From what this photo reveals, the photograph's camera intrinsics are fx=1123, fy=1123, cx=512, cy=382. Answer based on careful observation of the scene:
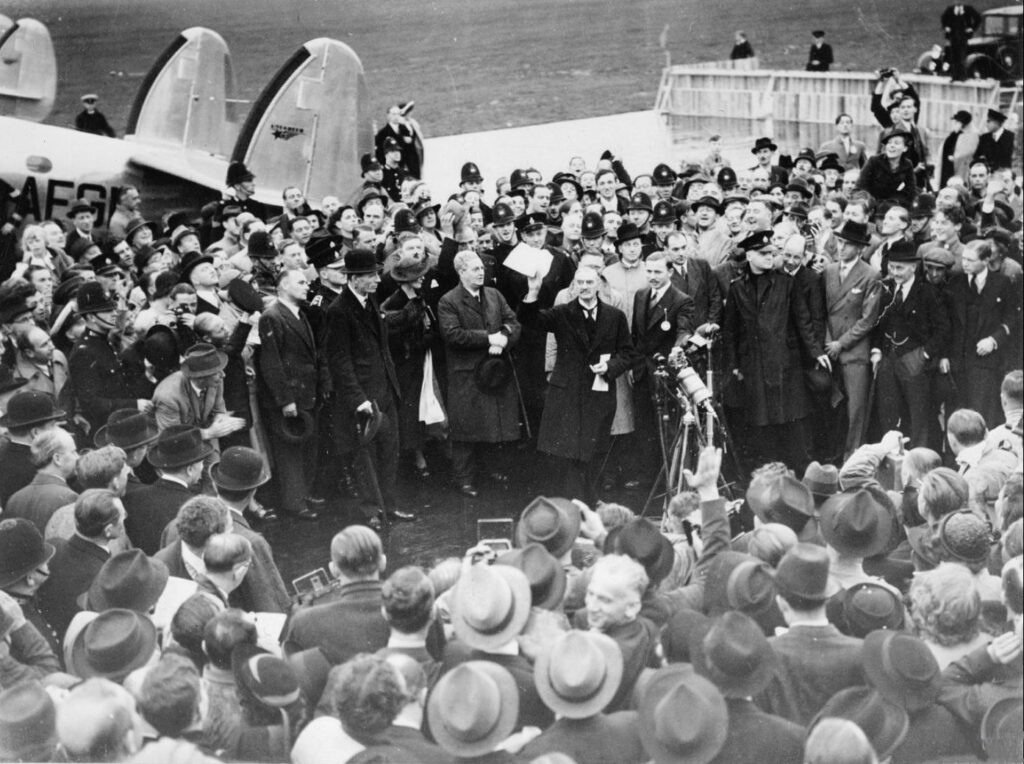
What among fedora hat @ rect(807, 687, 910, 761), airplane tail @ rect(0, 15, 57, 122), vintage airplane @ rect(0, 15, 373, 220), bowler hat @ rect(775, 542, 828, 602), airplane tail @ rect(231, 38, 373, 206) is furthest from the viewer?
airplane tail @ rect(231, 38, 373, 206)

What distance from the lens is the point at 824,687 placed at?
11.0 feet

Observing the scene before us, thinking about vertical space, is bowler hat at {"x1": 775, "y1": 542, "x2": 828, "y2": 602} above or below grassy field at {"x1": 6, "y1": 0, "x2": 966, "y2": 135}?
below

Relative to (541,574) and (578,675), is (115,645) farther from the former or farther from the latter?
(578,675)

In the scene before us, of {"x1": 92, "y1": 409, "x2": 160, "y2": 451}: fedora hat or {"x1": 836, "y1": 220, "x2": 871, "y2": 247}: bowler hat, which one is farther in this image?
{"x1": 836, "y1": 220, "x2": 871, "y2": 247}: bowler hat

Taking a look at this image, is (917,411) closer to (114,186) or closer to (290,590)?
(290,590)

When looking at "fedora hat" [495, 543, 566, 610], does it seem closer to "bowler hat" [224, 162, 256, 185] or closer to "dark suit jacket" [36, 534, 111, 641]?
"dark suit jacket" [36, 534, 111, 641]

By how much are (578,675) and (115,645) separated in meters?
1.46

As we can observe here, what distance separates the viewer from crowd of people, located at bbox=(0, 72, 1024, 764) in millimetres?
3133

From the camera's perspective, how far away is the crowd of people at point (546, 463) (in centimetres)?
313

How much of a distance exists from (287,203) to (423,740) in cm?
729

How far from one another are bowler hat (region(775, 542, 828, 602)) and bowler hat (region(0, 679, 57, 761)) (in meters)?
2.23

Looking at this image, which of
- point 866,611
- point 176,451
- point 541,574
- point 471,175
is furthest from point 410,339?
point 866,611

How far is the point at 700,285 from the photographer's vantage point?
7.31 metres

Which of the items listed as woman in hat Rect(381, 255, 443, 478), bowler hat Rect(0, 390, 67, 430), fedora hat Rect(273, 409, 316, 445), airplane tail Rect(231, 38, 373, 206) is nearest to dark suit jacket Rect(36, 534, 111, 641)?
bowler hat Rect(0, 390, 67, 430)
